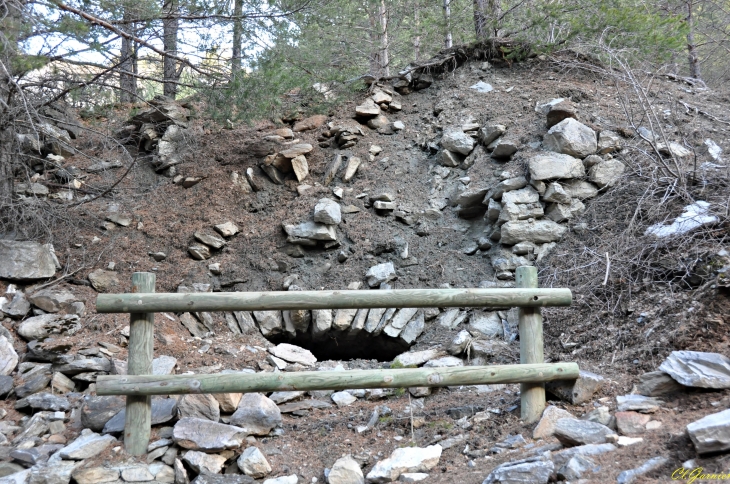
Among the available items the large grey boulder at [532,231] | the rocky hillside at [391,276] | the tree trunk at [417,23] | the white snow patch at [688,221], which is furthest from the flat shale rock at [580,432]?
the tree trunk at [417,23]

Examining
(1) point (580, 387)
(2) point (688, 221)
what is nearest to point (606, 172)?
(2) point (688, 221)

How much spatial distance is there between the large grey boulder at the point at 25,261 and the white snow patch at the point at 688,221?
6238 mm

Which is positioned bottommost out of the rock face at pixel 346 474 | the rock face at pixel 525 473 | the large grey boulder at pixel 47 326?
the rock face at pixel 346 474

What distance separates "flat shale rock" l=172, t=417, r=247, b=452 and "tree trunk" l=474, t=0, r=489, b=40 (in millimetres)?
7687

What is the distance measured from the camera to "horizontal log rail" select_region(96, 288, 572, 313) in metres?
3.67

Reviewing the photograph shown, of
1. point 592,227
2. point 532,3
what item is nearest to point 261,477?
point 592,227

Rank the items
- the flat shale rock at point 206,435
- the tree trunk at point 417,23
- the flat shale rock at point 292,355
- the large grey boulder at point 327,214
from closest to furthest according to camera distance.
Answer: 1. the flat shale rock at point 206,435
2. the flat shale rock at point 292,355
3. the large grey boulder at point 327,214
4. the tree trunk at point 417,23

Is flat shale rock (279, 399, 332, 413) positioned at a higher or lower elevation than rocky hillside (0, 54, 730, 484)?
lower

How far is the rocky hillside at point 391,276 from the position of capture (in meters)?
3.53

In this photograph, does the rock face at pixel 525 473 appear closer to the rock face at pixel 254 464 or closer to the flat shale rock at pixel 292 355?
the rock face at pixel 254 464

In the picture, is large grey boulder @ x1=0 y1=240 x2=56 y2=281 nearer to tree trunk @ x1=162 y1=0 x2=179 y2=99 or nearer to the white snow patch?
tree trunk @ x1=162 y1=0 x2=179 y2=99

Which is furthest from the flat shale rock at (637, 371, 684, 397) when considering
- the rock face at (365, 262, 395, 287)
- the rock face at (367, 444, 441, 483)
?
the rock face at (365, 262, 395, 287)

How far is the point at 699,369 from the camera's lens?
136 inches

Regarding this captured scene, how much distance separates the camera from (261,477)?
3.58m
